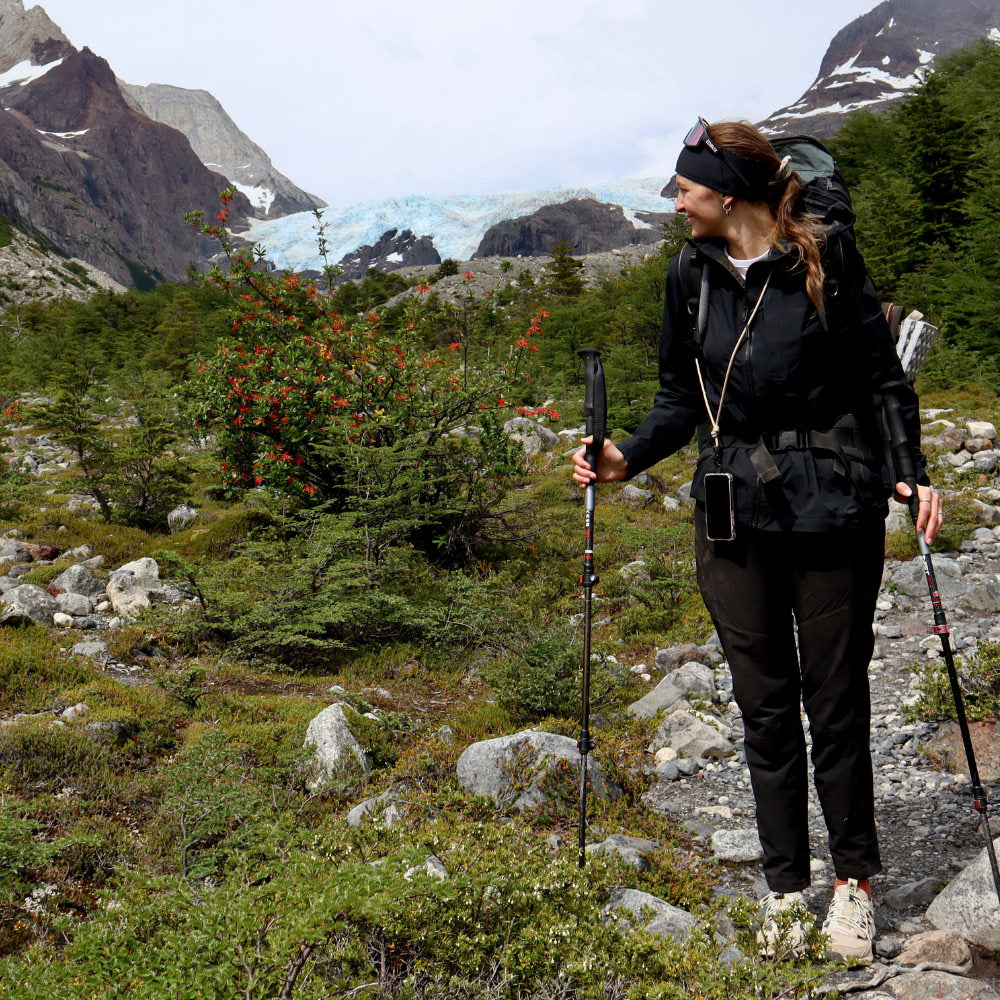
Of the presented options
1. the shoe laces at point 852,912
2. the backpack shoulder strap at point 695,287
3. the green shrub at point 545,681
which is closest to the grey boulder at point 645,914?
the shoe laces at point 852,912

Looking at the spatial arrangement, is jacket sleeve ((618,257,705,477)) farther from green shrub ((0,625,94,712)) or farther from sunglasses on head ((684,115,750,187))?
green shrub ((0,625,94,712))

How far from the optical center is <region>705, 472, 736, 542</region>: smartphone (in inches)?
87.8

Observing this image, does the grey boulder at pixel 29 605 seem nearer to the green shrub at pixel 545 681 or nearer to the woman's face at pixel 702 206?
the green shrub at pixel 545 681

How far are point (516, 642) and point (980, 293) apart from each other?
13731mm

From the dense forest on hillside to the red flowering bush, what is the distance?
0.04m

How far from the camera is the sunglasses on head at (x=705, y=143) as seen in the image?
2.15 m

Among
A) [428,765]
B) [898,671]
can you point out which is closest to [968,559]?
[898,671]

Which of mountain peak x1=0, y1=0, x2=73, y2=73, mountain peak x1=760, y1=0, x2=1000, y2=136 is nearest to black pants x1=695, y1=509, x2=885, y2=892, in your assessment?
mountain peak x1=760, y1=0, x2=1000, y2=136

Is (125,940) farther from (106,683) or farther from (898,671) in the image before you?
(898,671)

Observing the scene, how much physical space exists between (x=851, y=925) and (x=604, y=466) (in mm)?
1639

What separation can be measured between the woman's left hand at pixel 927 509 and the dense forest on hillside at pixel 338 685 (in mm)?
1280

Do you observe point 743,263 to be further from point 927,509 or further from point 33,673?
point 33,673

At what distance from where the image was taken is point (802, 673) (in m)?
2.36

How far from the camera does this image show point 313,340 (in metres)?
9.16
